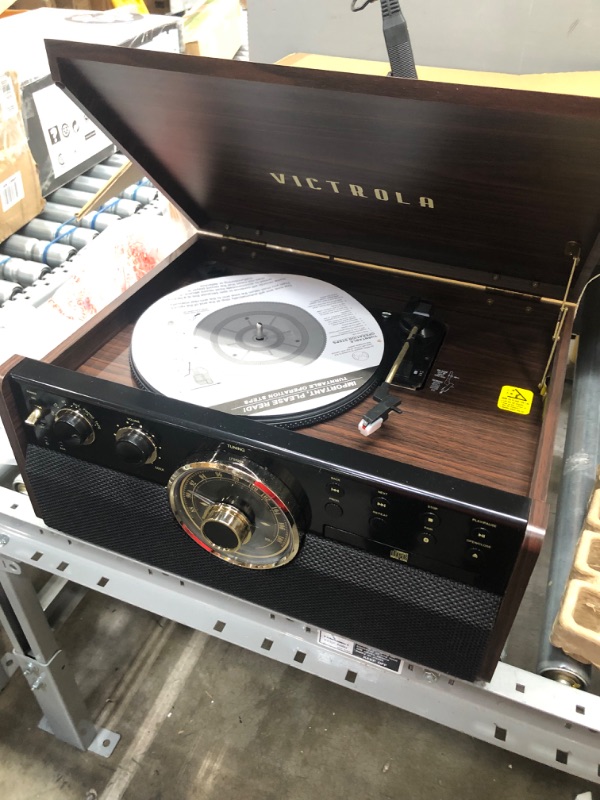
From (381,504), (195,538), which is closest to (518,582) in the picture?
(381,504)

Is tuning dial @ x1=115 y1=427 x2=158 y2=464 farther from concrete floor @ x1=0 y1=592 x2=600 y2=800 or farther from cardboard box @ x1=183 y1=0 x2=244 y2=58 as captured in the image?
cardboard box @ x1=183 y1=0 x2=244 y2=58

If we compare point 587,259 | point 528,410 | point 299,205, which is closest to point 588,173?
point 587,259

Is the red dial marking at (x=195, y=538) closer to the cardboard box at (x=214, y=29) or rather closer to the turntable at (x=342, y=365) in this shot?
the turntable at (x=342, y=365)

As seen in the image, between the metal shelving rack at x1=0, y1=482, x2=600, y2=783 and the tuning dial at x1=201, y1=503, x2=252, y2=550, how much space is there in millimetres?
185

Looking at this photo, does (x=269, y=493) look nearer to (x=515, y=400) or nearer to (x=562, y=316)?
(x=515, y=400)

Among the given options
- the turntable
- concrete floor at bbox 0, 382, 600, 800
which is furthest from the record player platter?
concrete floor at bbox 0, 382, 600, 800

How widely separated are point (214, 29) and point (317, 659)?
1.79 meters

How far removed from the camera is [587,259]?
2.73ft

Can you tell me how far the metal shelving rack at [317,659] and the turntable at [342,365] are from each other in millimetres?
47

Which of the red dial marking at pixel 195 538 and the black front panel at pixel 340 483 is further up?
the black front panel at pixel 340 483

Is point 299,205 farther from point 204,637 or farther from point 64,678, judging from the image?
point 204,637

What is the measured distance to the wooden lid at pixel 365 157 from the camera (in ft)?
2.08

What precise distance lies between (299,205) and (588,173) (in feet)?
1.40

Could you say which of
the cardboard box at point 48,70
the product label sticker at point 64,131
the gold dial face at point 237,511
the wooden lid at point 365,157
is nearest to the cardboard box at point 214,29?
the cardboard box at point 48,70
